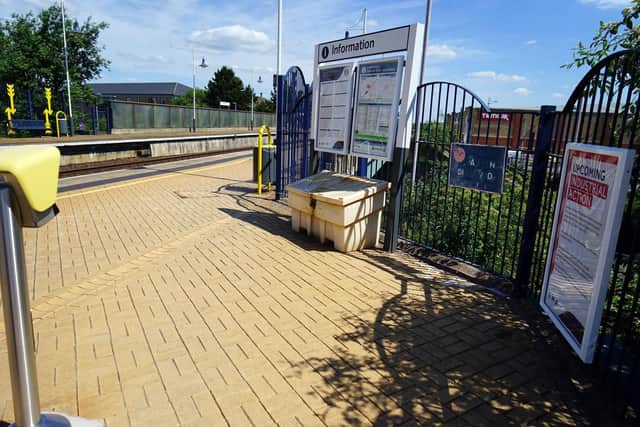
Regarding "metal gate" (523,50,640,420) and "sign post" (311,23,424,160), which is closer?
"metal gate" (523,50,640,420)

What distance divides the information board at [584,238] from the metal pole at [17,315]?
3159mm

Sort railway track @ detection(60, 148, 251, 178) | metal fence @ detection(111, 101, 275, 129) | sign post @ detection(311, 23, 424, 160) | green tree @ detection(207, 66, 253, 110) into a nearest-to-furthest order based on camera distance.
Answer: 1. sign post @ detection(311, 23, 424, 160)
2. railway track @ detection(60, 148, 251, 178)
3. metal fence @ detection(111, 101, 275, 129)
4. green tree @ detection(207, 66, 253, 110)

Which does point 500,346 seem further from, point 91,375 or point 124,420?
point 91,375

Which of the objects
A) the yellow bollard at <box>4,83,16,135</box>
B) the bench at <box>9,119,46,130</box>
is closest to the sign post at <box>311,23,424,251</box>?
the bench at <box>9,119,46,130</box>

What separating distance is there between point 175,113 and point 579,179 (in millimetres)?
28208

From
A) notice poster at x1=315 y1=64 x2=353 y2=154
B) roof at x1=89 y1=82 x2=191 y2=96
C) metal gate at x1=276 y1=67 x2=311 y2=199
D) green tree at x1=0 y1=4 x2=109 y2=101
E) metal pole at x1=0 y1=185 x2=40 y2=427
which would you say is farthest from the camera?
roof at x1=89 y1=82 x2=191 y2=96

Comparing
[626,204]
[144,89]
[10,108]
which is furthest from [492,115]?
[144,89]

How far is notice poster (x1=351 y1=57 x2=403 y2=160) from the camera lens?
218 inches

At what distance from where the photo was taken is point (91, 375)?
9.68 ft

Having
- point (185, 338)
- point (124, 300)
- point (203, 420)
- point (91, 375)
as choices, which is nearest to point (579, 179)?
point (203, 420)

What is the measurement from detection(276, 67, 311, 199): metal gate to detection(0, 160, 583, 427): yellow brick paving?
2.91m

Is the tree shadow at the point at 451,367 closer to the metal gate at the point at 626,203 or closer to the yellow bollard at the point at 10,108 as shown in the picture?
the metal gate at the point at 626,203

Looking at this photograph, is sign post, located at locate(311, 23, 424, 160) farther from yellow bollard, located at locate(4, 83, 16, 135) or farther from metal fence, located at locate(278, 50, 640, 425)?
yellow bollard, located at locate(4, 83, 16, 135)

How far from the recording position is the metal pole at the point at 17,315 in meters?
1.95
